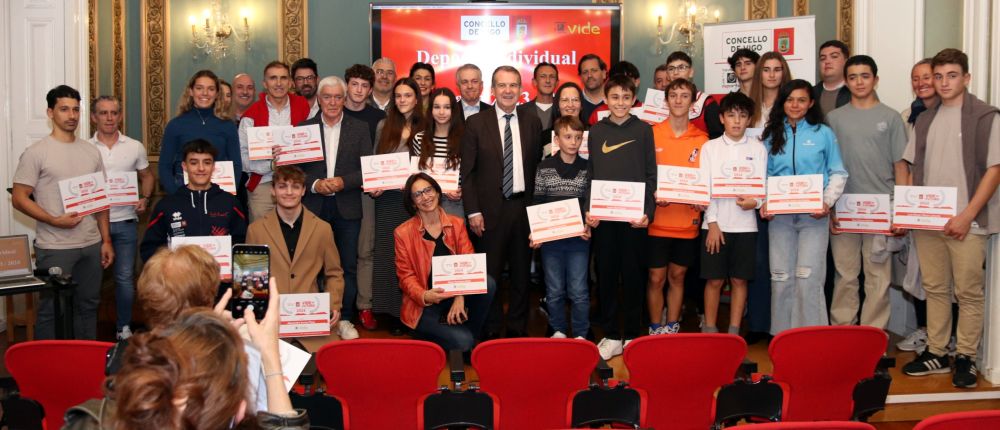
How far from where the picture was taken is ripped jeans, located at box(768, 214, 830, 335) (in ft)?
16.1

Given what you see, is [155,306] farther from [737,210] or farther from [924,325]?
[924,325]

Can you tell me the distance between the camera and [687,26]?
27.3 ft

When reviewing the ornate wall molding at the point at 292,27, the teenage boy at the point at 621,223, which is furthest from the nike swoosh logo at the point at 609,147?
the ornate wall molding at the point at 292,27

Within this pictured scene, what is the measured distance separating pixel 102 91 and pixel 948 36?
716 centimetres

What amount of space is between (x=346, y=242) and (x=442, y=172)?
85 centimetres

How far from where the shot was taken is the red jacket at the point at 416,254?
466 cm

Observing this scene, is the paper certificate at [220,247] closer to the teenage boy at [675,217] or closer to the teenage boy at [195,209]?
the teenage boy at [195,209]

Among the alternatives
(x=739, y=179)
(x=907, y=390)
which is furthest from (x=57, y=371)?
(x=907, y=390)

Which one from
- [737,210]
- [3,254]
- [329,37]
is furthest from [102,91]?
[737,210]

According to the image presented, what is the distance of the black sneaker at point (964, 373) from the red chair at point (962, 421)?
2.80m

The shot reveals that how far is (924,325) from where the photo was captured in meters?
5.31

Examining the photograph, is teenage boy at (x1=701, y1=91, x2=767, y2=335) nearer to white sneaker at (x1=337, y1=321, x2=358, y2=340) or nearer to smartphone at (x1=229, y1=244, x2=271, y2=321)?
white sneaker at (x1=337, y1=321, x2=358, y2=340)

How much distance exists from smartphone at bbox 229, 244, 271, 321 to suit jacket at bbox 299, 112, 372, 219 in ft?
7.09

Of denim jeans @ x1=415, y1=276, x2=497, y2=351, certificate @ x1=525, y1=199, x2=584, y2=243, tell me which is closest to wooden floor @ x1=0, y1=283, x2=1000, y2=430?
denim jeans @ x1=415, y1=276, x2=497, y2=351
